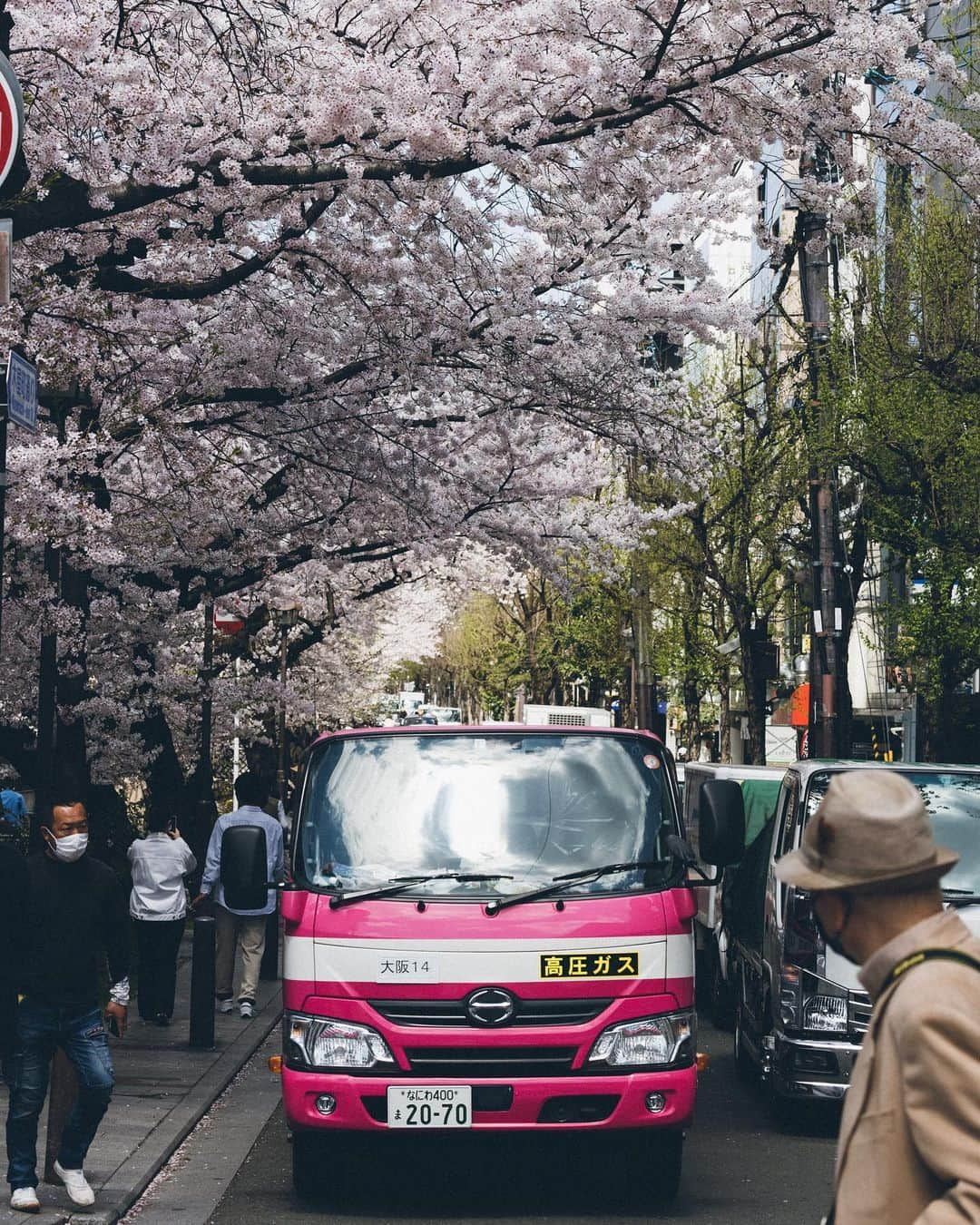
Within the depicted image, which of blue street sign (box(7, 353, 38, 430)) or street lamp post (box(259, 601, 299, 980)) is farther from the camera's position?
street lamp post (box(259, 601, 299, 980))

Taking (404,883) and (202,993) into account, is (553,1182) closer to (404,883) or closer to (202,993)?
(404,883)

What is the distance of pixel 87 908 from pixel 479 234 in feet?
25.8

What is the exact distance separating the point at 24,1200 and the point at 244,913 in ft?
22.8

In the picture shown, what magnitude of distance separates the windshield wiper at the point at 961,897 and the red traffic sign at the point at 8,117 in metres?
5.92

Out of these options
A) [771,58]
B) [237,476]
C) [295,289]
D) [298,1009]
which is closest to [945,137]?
[771,58]

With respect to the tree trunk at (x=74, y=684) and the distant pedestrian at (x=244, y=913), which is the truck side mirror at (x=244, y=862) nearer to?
the distant pedestrian at (x=244, y=913)

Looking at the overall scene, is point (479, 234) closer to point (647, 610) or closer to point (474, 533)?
point (474, 533)

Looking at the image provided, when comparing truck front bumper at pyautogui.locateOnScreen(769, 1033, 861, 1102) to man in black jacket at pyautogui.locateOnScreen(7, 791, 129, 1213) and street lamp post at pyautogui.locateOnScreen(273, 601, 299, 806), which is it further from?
street lamp post at pyautogui.locateOnScreen(273, 601, 299, 806)

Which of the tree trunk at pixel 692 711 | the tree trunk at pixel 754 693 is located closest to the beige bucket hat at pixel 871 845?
the tree trunk at pixel 754 693

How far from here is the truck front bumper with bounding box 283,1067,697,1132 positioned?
778 centimetres

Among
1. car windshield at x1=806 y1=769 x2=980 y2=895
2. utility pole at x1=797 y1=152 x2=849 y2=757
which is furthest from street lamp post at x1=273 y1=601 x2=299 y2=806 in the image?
car windshield at x1=806 y1=769 x2=980 y2=895

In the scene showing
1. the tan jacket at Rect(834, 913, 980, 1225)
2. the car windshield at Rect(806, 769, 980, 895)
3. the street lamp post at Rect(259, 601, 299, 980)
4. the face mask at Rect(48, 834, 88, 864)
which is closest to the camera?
the tan jacket at Rect(834, 913, 980, 1225)

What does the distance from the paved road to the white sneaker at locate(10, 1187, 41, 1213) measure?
2.59ft

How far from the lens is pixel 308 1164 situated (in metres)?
8.38
